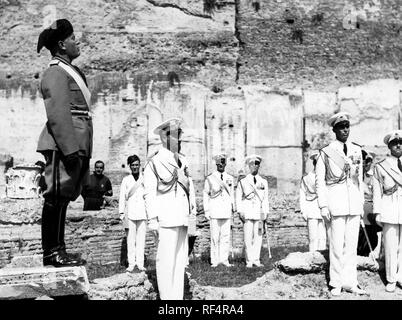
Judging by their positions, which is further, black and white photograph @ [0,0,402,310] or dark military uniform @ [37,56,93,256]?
black and white photograph @ [0,0,402,310]

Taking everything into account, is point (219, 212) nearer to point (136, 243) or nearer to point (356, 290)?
point (136, 243)

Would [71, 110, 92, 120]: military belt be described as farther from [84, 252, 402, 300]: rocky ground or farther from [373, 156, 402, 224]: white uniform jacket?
[373, 156, 402, 224]: white uniform jacket

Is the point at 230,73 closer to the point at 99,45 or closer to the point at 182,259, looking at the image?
the point at 99,45

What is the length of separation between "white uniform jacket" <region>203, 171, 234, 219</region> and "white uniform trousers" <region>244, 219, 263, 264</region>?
1.37ft

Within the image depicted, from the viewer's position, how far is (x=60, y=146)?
512 centimetres

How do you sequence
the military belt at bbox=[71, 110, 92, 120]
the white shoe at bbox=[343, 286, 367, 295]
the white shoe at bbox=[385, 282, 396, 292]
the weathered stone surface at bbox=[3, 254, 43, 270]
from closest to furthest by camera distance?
the military belt at bbox=[71, 110, 92, 120] → the weathered stone surface at bbox=[3, 254, 43, 270] → the white shoe at bbox=[343, 286, 367, 295] → the white shoe at bbox=[385, 282, 396, 292]

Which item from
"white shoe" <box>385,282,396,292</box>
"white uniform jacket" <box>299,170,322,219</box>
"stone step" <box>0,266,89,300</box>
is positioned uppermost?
"white uniform jacket" <box>299,170,322,219</box>

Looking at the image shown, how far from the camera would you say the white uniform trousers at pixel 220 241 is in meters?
10.7

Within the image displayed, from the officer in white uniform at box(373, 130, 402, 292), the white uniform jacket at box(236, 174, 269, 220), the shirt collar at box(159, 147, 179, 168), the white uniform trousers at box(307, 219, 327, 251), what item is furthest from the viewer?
the white uniform trousers at box(307, 219, 327, 251)

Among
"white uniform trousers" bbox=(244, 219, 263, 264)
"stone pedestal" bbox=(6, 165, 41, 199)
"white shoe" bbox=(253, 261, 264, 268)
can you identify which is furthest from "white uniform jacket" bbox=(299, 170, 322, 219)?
"stone pedestal" bbox=(6, 165, 41, 199)

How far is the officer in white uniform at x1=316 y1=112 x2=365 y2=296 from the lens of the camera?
6.73 meters

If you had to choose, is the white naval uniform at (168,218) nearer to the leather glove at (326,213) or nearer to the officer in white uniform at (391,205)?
the leather glove at (326,213)

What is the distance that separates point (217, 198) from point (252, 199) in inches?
24.8

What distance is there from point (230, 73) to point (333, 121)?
12.4 meters
